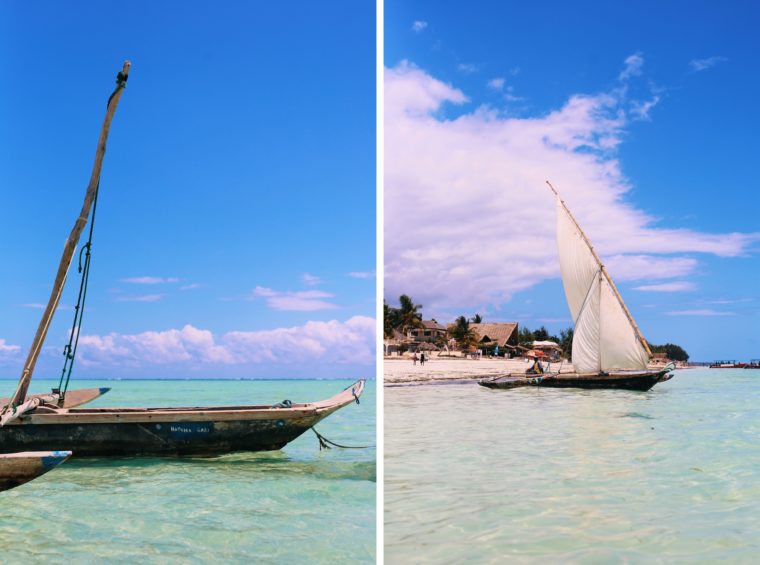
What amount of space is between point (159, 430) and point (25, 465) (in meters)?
2.25

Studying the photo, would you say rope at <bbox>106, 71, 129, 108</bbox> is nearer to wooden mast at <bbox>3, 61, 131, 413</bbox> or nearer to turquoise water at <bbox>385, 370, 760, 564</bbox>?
wooden mast at <bbox>3, 61, 131, 413</bbox>

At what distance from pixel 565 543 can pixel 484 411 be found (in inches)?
255

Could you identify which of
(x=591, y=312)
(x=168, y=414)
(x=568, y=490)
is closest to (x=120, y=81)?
(x=168, y=414)

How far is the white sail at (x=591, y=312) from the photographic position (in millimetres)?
13422

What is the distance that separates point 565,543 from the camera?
106 inches

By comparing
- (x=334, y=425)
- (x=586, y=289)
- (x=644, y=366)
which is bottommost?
(x=334, y=425)

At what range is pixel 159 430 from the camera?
5.17 m

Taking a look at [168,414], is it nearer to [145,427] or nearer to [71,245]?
[145,427]

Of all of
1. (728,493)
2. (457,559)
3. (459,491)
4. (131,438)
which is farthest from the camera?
(131,438)

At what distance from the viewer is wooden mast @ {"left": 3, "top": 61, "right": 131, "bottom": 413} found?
432cm

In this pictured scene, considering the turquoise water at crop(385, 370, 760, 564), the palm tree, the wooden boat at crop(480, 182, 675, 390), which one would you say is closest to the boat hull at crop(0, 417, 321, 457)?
the turquoise water at crop(385, 370, 760, 564)

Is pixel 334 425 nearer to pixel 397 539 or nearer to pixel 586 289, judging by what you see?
pixel 586 289

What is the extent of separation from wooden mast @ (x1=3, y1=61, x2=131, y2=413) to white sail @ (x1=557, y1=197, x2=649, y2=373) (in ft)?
34.8

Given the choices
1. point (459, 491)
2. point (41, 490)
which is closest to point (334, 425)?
point (41, 490)
